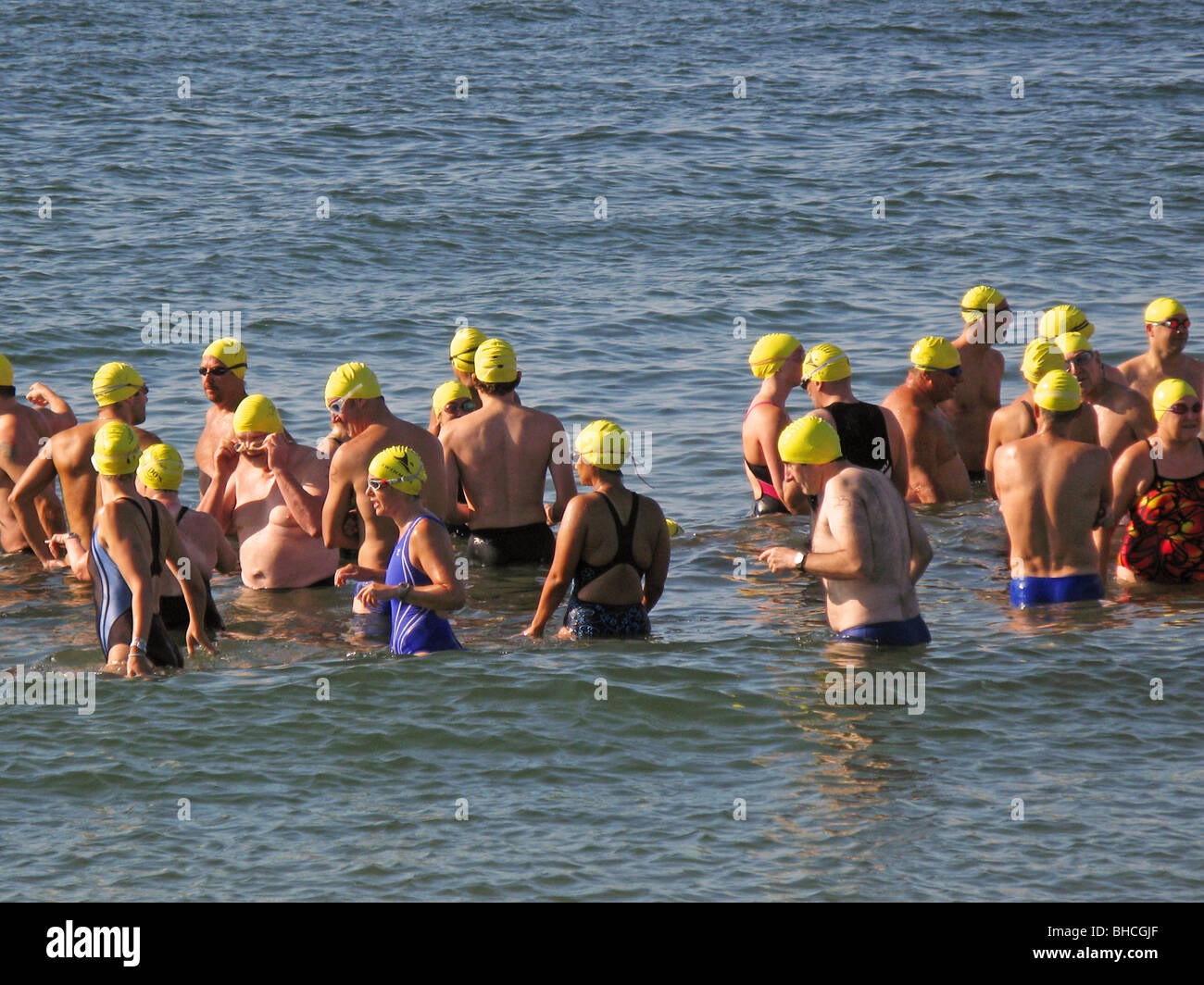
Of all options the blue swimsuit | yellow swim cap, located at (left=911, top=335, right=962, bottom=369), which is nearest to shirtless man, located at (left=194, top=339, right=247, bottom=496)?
the blue swimsuit

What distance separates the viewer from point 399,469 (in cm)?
790

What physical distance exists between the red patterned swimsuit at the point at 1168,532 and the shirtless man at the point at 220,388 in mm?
5840

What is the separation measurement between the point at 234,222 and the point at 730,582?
45.6 ft

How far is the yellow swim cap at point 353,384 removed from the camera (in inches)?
371

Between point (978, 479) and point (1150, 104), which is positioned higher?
point (1150, 104)

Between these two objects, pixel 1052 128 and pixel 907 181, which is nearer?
pixel 907 181

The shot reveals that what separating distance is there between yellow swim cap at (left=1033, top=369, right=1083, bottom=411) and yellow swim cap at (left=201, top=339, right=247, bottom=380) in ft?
16.9

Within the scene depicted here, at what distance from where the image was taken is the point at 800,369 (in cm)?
1091

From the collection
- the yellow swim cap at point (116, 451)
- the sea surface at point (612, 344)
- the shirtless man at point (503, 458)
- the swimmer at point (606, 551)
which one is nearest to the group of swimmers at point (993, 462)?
the sea surface at point (612, 344)

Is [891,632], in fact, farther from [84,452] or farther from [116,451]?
[84,452]

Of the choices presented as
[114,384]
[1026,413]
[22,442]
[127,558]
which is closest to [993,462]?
[1026,413]

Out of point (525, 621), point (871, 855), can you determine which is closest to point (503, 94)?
point (525, 621)

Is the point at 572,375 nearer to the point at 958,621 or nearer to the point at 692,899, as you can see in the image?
the point at 958,621
